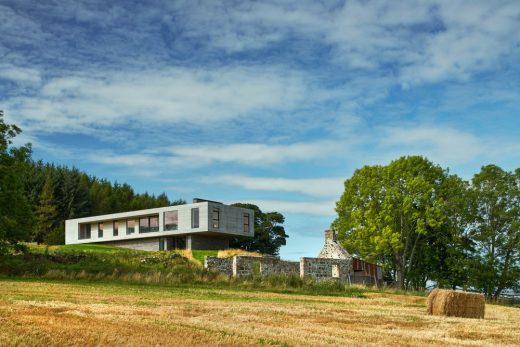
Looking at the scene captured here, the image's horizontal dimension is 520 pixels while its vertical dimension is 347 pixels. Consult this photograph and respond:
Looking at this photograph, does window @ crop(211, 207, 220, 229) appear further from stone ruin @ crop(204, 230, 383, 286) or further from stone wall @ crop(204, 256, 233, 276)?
stone wall @ crop(204, 256, 233, 276)

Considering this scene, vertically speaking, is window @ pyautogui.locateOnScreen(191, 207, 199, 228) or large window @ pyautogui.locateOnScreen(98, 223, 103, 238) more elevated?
window @ pyautogui.locateOnScreen(191, 207, 199, 228)

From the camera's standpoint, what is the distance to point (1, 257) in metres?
38.8

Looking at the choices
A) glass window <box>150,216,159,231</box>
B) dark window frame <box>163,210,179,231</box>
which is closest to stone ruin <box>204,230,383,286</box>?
dark window frame <box>163,210,179,231</box>

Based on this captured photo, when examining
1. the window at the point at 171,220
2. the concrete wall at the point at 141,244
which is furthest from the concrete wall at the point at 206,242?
the concrete wall at the point at 141,244

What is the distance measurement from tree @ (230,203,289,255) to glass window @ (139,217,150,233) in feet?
64.8

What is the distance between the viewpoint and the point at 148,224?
74562mm

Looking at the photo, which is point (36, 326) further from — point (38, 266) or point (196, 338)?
point (38, 266)

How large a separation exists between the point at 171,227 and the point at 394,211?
79.9ft

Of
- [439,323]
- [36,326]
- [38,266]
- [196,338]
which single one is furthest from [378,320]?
[38,266]

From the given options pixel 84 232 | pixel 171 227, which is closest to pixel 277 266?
pixel 171 227

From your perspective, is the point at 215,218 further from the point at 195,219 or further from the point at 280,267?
the point at 280,267

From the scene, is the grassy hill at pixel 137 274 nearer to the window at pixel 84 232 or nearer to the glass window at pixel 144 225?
the glass window at pixel 144 225

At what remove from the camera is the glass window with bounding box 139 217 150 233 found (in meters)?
74.4

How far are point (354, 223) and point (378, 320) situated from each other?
43.4 meters
